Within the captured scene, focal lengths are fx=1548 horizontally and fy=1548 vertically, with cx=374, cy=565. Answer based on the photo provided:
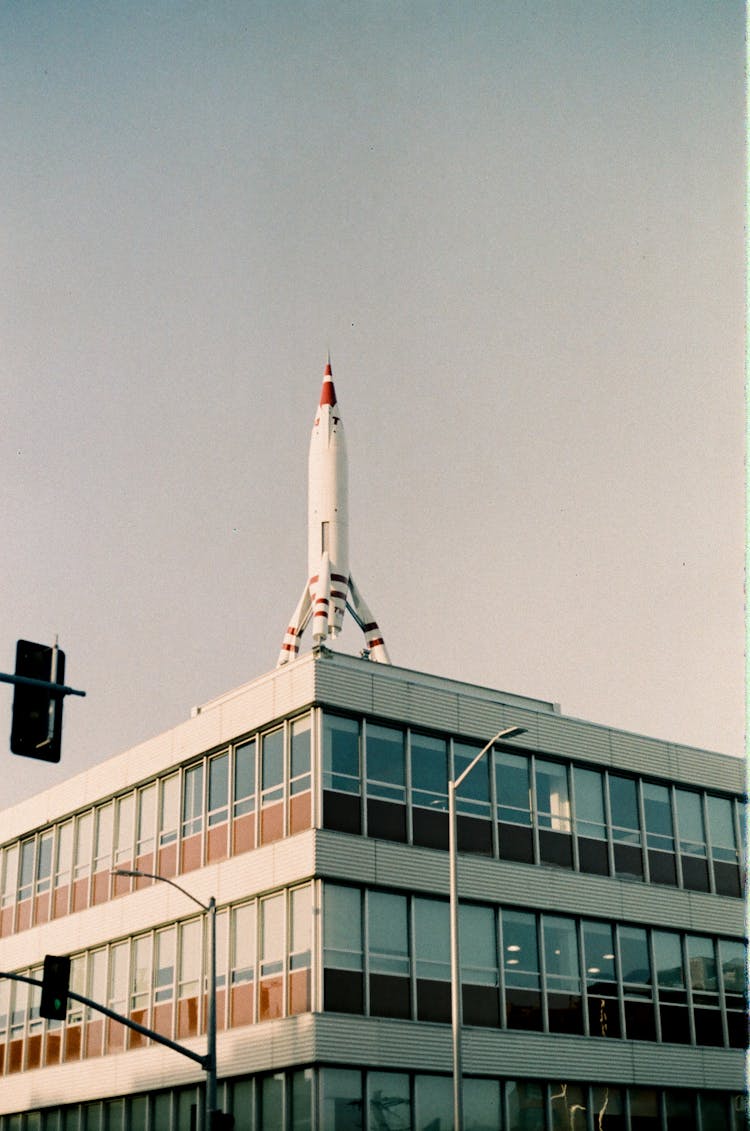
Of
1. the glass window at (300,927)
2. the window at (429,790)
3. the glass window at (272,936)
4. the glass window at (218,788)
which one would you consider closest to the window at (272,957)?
the glass window at (272,936)

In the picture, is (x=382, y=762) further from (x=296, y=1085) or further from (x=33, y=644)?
(x=33, y=644)

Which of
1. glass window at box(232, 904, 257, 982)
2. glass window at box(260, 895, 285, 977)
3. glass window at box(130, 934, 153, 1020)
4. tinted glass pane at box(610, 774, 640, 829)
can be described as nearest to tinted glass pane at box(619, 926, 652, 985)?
tinted glass pane at box(610, 774, 640, 829)

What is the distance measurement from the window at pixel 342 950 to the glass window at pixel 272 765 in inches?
113

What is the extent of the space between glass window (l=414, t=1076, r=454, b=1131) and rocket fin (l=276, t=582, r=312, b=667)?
1978 cm

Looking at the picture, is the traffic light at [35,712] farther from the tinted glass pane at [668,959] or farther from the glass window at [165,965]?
the tinted glass pane at [668,959]

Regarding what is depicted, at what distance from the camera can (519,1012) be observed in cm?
3694

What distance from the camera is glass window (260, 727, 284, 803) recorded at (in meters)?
36.4

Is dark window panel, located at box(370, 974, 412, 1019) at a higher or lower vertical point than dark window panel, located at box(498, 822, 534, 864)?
lower

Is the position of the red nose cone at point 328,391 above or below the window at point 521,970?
above

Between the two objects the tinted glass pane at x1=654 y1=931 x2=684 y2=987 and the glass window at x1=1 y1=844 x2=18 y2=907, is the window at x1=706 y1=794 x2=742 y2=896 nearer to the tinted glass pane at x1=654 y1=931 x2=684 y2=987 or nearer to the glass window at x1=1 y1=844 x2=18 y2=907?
the tinted glass pane at x1=654 y1=931 x2=684 y2=987

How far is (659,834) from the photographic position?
41.6 metres

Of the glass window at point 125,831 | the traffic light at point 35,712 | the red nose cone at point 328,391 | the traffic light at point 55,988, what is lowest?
the traffic light at point 55,988

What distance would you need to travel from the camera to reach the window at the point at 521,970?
3694cm

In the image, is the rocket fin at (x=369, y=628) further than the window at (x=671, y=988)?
Yes
